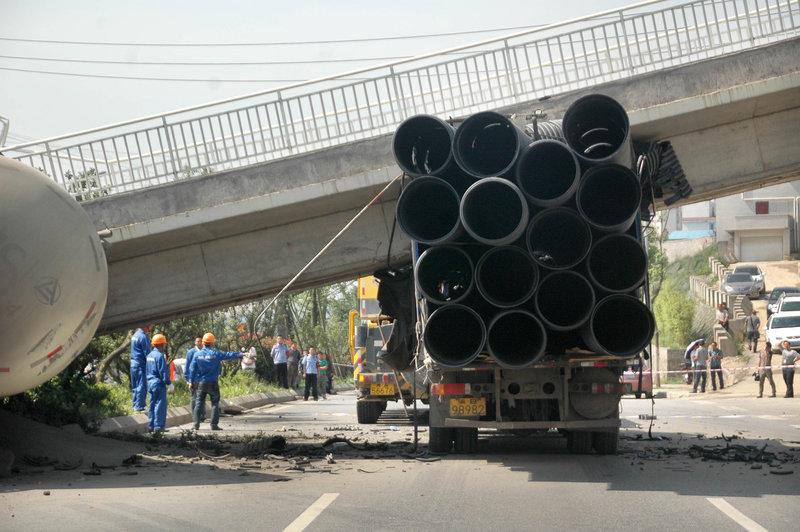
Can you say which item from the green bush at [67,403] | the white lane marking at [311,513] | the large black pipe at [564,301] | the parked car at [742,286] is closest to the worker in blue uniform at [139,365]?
the green bush at [67,403]

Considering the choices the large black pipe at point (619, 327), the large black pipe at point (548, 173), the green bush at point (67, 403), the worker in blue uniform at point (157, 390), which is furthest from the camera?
the worker in blue uniform at point (157, 390)

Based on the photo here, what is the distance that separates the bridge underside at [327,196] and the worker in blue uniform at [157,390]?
2.71 ft

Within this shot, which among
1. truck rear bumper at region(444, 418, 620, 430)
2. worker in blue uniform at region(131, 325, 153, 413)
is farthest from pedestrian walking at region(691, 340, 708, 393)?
truck rear bumper at region(444, 418, 620, 430)

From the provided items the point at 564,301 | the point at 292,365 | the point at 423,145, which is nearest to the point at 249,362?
the point at 292,365

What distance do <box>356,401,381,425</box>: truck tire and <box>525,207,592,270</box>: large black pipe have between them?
1039 centimetres

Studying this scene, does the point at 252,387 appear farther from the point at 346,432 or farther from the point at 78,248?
the point at 78,248

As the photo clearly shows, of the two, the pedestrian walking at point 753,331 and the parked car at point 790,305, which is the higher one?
the parked car at point 790,305

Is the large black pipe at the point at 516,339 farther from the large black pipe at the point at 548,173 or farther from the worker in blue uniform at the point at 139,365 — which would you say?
the worker in blue uniform at the point at 139,365

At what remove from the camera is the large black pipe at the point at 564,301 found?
1020 cm

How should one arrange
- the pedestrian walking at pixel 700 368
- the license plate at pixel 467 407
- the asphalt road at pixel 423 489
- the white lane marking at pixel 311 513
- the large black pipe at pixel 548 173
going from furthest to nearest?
the pedestrian walking at pixel 700 368 → the license plate at pixel 467 407 → the large black pipe at pixel 548 173 → the asphalt road at pixel 423 489 → the white lane marking at pixel 311 513

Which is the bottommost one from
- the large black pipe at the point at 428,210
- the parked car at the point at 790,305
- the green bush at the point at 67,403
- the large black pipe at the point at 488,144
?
the green bush at the point at 67,403

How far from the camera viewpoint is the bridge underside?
14.9m

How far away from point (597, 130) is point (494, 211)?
1515 millimetres

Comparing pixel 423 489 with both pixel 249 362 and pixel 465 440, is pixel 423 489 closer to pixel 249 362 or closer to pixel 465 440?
pixel 465 440
